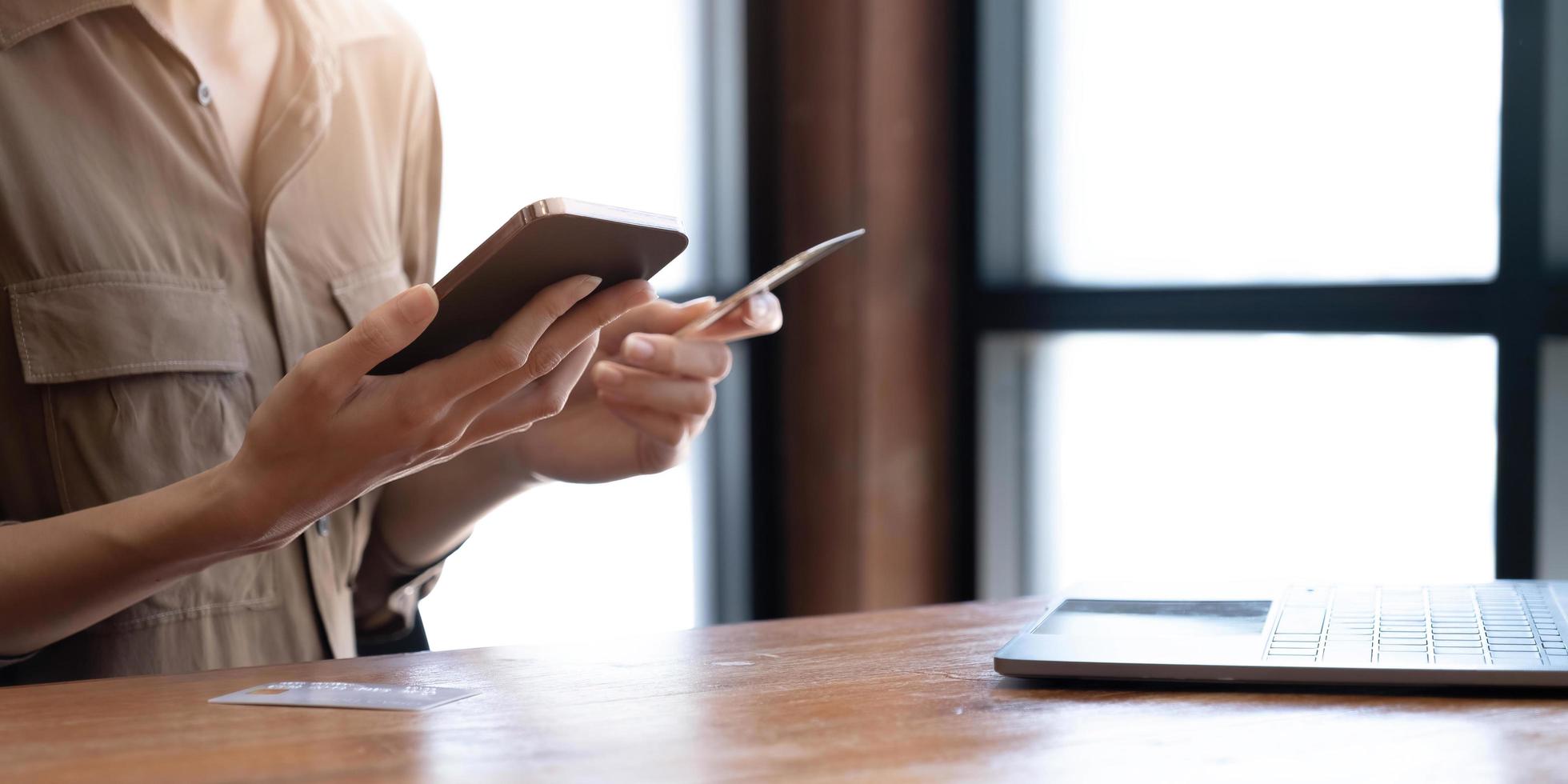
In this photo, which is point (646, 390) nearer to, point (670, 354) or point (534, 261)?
point (670, 354)

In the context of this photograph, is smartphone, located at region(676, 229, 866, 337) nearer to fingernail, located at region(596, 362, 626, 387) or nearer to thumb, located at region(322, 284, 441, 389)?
fingernail, located at region(596, 362, 626, 387)

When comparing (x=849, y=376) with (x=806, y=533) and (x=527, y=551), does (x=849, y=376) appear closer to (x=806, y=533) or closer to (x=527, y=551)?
(x=806, y=533)

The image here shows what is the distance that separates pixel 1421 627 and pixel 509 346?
60 cm

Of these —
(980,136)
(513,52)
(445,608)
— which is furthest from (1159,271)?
(445,608)

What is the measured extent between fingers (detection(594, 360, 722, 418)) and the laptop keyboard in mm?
517

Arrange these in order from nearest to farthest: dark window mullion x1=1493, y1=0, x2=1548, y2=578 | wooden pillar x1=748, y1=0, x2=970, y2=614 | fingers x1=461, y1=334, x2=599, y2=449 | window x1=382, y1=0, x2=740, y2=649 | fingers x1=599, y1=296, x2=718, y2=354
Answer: fingers x1=461, y1=334, x2=599, y2=449 → fingers x1=599, y1=296, x2=718, y2=354 → dark window mullion x1=1493, y1=0, x2=1548, y2=578 → window x1=382, y1=0, x2=740, y2=649 → wooden pillar x1=748, y1=0, x2=970, y2=614

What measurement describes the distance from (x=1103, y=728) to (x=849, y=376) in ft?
6.29

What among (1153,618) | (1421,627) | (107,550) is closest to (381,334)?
(107,550)

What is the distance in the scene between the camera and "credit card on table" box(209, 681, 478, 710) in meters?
0.73

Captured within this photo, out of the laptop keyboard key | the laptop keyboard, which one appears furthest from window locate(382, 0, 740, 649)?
the laptop keyboard key

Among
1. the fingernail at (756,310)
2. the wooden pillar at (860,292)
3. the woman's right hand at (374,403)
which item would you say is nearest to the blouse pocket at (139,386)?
the woman's right hand at (374,403)

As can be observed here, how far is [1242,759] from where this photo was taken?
0.63 metres

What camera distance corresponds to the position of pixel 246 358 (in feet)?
3.67

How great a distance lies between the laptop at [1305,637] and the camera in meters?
0.73
